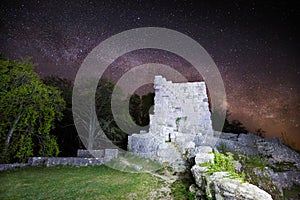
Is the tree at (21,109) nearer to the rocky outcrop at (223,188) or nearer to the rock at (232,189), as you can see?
the rocky outcrop at (223,188)

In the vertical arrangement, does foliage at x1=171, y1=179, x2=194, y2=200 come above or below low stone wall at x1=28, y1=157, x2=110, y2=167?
below

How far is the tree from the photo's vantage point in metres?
12.5

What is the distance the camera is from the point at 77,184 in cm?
807

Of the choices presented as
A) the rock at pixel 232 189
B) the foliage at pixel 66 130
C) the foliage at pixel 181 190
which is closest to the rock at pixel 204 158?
the foliage at pixel 181 190

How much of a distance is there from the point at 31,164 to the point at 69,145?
27.0ft

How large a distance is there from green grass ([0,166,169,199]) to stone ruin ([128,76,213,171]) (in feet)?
14.0

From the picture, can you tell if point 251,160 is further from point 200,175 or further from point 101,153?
point 101,153

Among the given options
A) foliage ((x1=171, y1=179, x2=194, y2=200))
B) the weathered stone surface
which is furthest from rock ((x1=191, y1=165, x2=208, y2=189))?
the weathered stone surface

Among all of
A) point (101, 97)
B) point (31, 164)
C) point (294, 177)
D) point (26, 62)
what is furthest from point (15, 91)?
point (294, 177)

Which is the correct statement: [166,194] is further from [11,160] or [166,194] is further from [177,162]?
[11,160]

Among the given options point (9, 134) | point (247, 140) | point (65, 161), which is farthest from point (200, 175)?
point (247, 140)

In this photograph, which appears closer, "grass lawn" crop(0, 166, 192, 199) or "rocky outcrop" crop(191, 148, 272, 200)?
"rocky outcrop" crop(191, 148, 272, 200)

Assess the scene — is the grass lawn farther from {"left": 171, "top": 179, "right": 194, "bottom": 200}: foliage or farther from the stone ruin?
the stone ruin

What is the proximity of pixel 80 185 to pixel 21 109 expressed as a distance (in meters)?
8.65
